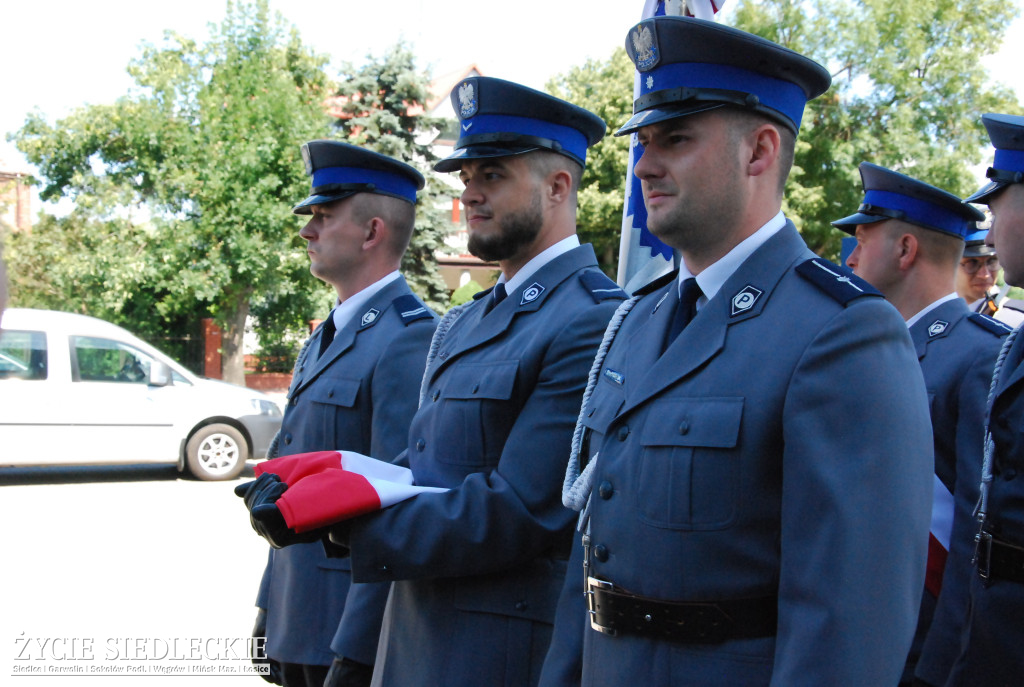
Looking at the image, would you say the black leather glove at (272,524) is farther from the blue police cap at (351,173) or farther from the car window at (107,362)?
the car window at (107,362)

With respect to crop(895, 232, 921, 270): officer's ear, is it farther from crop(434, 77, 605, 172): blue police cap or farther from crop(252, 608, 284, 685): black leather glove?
crop(252, 608, 284, 685): black leather glove

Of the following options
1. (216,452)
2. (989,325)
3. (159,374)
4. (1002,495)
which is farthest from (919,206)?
(216,452)

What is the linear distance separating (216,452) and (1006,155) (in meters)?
10.0

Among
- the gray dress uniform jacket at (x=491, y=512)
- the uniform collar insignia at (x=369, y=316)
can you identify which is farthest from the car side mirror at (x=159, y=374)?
the gray dress uniform jacket at (x=491, y=512)

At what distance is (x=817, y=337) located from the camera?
1.63 m

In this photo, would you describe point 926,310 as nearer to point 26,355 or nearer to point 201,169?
point 26,355

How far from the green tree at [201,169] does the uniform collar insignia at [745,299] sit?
18807 mm

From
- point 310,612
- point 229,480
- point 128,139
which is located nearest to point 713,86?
point 310,612

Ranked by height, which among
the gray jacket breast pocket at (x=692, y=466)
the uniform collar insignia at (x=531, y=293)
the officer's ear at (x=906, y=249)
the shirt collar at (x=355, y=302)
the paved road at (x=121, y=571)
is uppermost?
the officer's ear at (x=906, y=249)

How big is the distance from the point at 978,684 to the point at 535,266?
1561mm

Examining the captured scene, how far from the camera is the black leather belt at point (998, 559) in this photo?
7.62ft

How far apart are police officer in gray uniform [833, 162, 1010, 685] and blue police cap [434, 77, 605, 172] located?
132 cm

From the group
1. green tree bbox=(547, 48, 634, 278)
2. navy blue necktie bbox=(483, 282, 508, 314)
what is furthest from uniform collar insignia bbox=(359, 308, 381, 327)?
green tree bbox=(547, 48, 634, 278)

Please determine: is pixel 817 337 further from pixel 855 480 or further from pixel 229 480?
pixel 229 480
